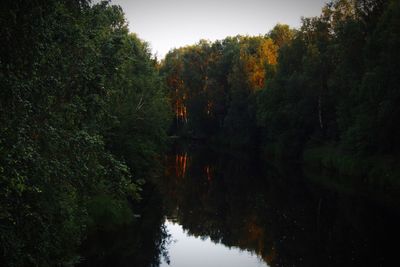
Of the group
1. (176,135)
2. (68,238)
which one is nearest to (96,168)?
(68,238)

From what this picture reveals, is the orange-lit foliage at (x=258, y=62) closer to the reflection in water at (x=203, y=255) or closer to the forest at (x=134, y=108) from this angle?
the forest at (x=134, y=108)

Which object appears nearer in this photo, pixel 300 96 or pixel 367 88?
pixel 367 88

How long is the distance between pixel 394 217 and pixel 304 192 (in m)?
11.9

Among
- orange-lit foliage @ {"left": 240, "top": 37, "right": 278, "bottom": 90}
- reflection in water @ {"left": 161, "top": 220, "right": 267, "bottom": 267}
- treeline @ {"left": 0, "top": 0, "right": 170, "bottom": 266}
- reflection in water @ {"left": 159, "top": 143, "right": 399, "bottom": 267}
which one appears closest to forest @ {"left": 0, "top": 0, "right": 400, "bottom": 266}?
treeline @ {"left": 0, "top": 0, "right": 170, "bottom": 266}

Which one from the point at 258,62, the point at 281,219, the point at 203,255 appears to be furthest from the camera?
the point at 258,62

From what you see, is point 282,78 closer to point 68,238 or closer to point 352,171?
point 352,171

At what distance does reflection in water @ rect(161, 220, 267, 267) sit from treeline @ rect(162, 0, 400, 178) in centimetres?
1868

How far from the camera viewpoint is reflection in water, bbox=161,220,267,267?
74.6ft

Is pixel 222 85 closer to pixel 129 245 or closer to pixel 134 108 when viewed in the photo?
pixel 134 108

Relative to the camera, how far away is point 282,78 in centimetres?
6344

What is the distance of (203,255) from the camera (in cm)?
2436

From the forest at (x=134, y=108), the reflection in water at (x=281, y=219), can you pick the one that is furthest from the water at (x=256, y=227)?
the forest at (x=134, y=108)

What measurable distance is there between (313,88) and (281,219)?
30120 millimetres

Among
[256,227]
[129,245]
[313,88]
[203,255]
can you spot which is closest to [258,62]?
[313,88]
